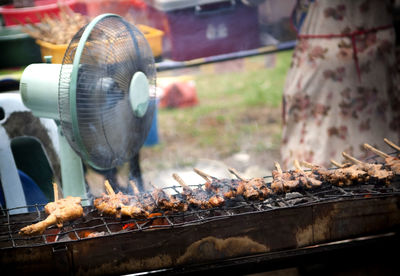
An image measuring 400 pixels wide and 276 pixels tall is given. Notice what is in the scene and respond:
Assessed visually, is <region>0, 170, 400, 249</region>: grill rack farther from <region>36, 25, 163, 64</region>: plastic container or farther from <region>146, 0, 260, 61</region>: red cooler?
<region>146, 0, 260, 61</region>: red cooler

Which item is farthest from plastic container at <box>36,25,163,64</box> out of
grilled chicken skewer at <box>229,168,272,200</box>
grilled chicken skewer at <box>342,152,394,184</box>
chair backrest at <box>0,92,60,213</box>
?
grilled chicken skewer at <box>342,152,394,184</box>

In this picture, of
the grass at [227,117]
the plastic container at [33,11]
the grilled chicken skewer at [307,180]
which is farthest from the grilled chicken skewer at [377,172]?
the grass at [227,117]

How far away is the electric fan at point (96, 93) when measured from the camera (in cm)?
288

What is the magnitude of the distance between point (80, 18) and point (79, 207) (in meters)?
2.83

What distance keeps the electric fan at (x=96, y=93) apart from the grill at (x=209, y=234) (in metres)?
0.50

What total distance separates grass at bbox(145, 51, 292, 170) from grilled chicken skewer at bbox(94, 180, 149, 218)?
13.8ft

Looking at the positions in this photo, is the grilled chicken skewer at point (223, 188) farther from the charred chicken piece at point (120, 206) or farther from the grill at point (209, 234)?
the charred chicken piece at point (120, 206)

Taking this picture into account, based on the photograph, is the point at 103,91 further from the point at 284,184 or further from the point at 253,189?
the point at 284,184

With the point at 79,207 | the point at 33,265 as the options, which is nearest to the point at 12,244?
the point at 33,265

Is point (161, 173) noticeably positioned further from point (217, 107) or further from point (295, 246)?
point (295, 246)

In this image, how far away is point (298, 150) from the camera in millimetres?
5562

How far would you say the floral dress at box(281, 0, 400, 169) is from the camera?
5.06 meters

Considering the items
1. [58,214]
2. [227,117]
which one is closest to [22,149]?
[58,214]

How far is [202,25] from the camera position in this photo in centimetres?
564
